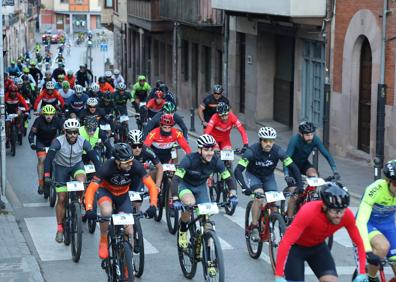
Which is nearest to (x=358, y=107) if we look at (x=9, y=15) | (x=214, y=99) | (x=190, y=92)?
(x=214, y=99)

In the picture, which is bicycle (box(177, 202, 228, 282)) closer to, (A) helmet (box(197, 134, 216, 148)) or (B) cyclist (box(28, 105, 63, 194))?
(A) helmet (box(197, 134, 216, 148))

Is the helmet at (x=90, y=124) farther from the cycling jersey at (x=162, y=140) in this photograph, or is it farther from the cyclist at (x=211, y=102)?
the cyclist at (x=211, y=102)

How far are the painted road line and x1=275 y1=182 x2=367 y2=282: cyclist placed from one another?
5.14m

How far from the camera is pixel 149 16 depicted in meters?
45.4

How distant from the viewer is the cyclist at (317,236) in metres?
7.73

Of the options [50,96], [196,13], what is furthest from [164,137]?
[196,13]

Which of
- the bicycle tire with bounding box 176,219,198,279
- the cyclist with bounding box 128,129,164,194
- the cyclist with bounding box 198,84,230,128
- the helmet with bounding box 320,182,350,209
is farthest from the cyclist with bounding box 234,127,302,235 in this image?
the cyclist with bounding box 198,84,230,128

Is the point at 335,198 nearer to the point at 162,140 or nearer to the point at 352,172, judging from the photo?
the point at 162,140

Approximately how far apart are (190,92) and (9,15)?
36391mm

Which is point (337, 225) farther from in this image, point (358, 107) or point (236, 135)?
point (236, 135)

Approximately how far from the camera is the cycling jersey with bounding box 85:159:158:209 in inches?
427

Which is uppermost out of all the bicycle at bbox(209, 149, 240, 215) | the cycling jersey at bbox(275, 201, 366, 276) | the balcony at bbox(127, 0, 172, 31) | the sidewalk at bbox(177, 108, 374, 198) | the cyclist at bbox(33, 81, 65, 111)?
the balcony at bbox(127, 0, 172, 31)

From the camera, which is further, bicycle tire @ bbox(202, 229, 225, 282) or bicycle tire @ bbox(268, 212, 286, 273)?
bicycle tire @ bbox(268, 212, 286, 273)

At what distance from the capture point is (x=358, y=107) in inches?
904
